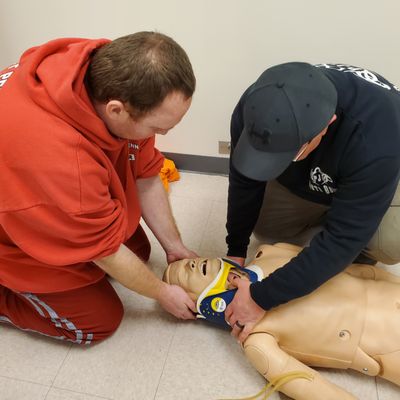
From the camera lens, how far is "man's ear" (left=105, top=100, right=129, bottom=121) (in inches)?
30.8

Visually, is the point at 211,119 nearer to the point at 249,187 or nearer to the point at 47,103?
the point at 249,187

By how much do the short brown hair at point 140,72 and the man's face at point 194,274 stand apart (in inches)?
20.2

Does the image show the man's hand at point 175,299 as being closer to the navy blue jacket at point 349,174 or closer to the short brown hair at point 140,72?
the navy blue jacket at point 349,174

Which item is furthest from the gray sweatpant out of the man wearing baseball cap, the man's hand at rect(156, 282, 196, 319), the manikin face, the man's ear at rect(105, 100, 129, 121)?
the man's ear at rect(105, 100, 129, 121)

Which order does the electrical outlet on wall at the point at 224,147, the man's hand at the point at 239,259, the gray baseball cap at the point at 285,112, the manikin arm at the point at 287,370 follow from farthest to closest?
the electrical outlet on wall at the point at 224,147
the man's hand at the point at 239,259
the manikin arm at the point at 287,370
the gray baseball cap at the point at 285,112

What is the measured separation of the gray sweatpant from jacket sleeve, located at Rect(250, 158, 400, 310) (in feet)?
0.84

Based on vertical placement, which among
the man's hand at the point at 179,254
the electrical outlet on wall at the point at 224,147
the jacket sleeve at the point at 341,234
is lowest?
the man's hand at the point at 179,254

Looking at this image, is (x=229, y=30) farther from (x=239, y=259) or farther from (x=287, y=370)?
(x=287, y=370)

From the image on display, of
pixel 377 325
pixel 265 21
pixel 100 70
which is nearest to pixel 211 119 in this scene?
pixel 265 21

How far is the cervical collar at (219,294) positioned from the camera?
109cm

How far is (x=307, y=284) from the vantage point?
936mm

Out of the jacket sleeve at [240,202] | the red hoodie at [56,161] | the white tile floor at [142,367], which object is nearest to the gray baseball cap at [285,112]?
the jacket sleeve at [240,202]

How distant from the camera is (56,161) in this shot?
0.76 metres

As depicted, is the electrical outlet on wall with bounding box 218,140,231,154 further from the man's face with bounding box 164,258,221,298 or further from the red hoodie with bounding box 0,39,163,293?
the red hoodie with bounding box 0,39,163,293
